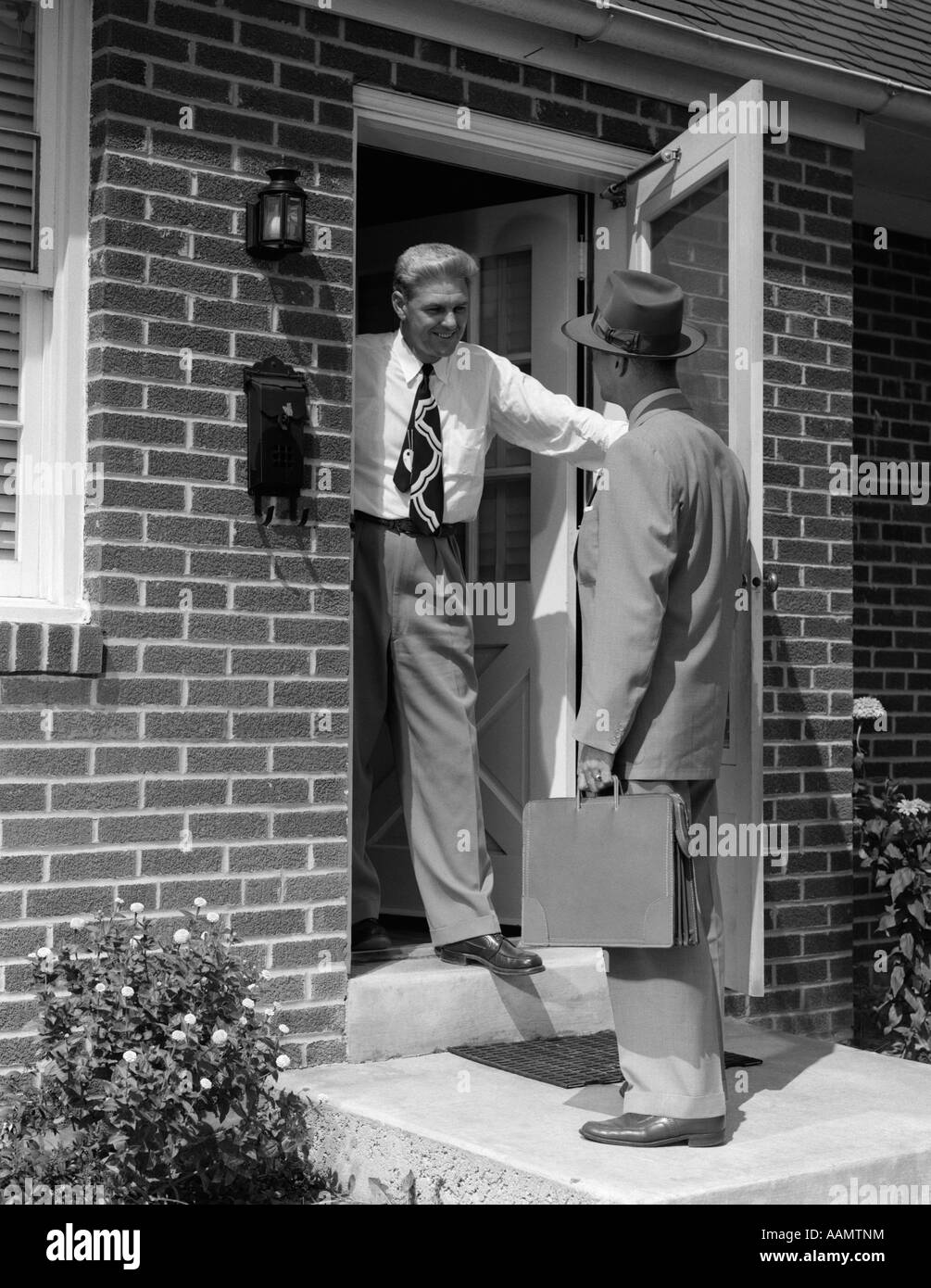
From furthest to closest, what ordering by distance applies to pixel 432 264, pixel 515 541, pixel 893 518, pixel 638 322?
pixel 893 518 → pixel 515 541 → pixel 432 264 → pixel 638 322

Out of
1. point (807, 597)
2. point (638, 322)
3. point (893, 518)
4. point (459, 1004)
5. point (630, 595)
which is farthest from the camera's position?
point (893, 518)

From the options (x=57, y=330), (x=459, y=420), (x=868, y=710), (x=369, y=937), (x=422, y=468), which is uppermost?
(x=57, y=330)

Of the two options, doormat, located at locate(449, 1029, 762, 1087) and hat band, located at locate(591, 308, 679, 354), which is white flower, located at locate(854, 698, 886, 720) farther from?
hat band, located at locate(591, 308, 679, 354)

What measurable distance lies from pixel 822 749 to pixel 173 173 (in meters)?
3.11

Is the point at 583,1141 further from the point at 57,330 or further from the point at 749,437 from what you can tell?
the point at 57,330

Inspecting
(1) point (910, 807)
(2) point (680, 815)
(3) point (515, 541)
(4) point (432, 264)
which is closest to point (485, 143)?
(4) point (432, 264)

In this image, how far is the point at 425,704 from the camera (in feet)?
17.5

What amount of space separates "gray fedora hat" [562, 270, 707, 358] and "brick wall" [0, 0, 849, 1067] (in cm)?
106

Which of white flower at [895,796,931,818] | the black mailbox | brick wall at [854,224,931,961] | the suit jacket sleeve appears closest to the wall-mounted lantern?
the black mailbox

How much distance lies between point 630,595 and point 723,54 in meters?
2.55

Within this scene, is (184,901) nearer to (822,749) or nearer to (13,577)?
(13,577)

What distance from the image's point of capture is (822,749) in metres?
6.07

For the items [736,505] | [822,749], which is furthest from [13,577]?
[822,749]

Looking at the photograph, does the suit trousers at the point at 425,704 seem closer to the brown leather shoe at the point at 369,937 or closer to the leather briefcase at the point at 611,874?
the brown leather shoe at the point at 369,937
